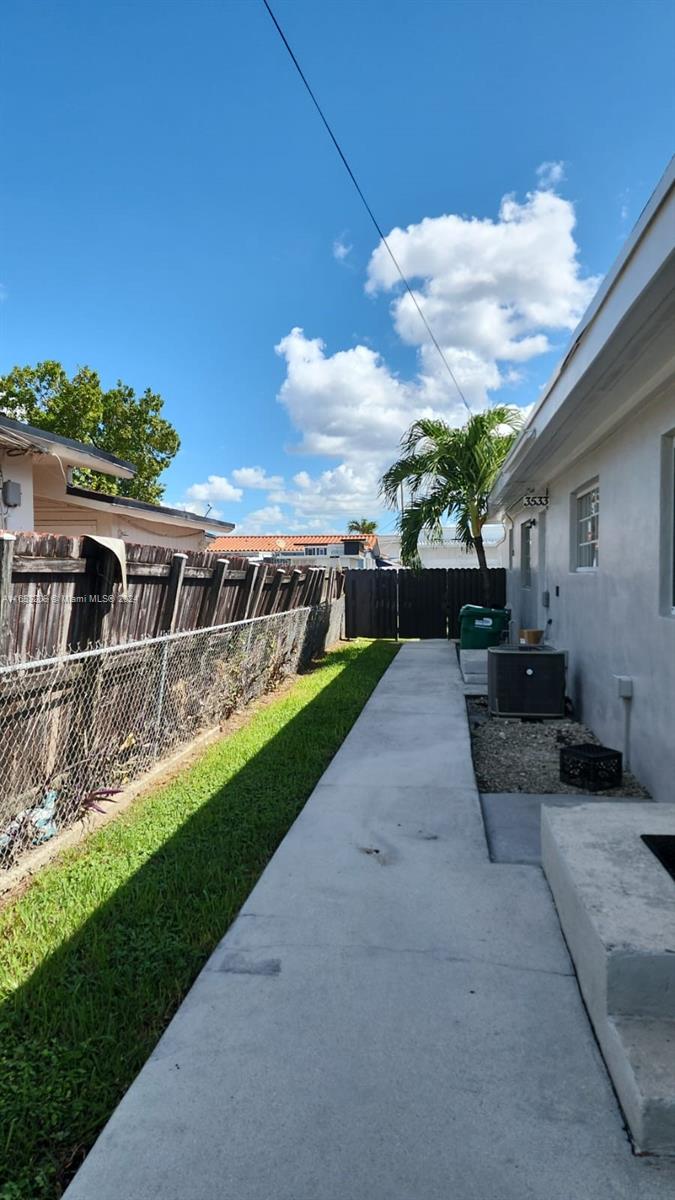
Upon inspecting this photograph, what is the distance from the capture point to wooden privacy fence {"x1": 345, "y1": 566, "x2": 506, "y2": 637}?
1564 centimetres

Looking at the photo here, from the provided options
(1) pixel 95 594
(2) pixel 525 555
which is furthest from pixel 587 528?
(1) pixel 95 594

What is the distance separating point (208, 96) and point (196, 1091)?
9.64 meters

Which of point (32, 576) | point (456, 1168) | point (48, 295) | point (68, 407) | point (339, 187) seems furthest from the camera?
point (68, 407)

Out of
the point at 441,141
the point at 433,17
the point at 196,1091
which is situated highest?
the point at 441,141

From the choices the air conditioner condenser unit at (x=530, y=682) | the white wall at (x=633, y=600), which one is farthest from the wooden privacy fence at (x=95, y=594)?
the white wall at (x=633, y=600)

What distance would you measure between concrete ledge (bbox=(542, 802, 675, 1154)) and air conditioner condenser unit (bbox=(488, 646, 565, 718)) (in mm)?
3819

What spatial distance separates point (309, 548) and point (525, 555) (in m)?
29.8

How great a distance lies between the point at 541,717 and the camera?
6.81 m

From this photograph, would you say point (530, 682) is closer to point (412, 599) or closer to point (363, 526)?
point (412, 599)

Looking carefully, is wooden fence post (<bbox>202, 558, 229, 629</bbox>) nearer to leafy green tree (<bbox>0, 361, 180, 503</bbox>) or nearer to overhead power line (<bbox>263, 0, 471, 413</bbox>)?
overhead power line (<bbox>263, 0, 471, 413</bbox>)

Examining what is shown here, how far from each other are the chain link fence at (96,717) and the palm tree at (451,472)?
684 cm

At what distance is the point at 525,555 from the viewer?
1165cm

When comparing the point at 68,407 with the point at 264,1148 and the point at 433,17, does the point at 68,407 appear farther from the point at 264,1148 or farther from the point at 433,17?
the point at 264,1148

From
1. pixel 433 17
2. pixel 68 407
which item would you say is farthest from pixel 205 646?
pixel 68 407
